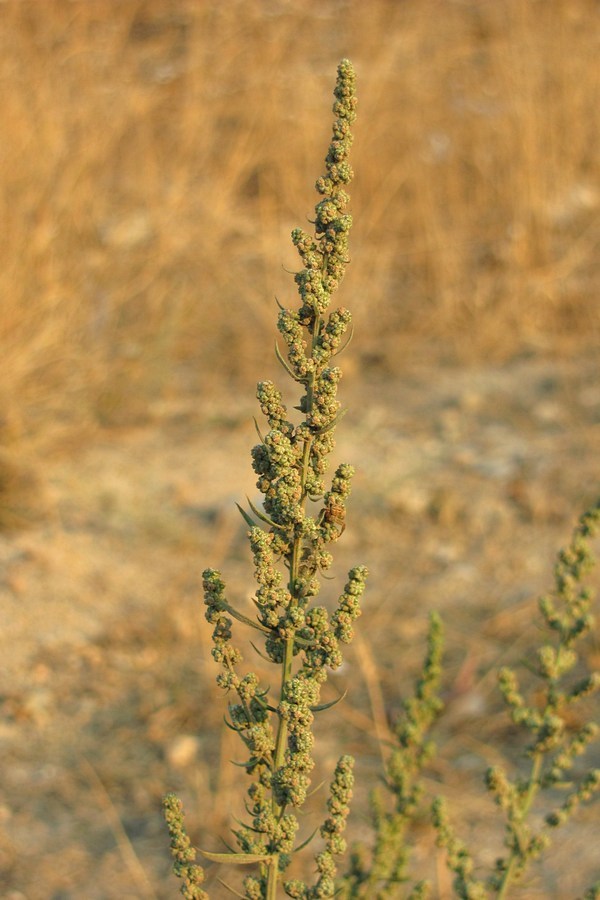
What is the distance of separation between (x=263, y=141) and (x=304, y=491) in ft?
13.2

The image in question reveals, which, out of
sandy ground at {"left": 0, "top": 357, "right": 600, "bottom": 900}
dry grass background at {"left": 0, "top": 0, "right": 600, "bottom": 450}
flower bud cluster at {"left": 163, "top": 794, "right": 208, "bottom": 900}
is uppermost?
dry grass background at {"left": 0, "top": 0, "right": 600, "bottom": 450}

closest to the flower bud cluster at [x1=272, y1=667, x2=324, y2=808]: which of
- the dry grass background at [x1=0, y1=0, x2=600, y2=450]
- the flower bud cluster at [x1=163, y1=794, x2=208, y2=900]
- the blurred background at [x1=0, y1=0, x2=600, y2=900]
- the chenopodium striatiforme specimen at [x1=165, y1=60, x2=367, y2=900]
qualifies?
the chenopodium striatiforme specimen at [x1=165, y1=60, x2=367, y2=900]

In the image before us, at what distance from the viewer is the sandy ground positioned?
8.18ft

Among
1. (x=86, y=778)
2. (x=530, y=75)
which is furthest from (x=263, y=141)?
(x=86, y=778)

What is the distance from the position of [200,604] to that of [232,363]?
1.84 m

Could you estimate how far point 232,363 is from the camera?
15.9 feet

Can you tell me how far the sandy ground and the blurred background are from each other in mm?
11

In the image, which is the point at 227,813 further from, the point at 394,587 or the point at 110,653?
the point at 394,587

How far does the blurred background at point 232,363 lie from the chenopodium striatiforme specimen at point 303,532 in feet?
3.96

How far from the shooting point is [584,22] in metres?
5.98

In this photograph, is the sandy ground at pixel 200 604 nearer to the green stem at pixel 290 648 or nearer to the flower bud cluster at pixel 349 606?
the green stem at pixel 290 648

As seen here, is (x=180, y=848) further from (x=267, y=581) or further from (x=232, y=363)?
(x=232, y=363)

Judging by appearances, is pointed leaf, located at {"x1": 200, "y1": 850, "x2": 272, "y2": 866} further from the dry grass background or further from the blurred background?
the dry grass background

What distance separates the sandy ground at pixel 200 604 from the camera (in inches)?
98.2
